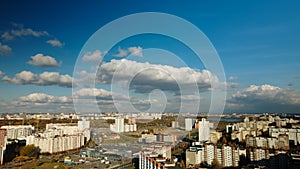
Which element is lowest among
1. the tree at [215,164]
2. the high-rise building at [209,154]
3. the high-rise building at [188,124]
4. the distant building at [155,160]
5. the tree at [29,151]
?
the tree at [29,151]

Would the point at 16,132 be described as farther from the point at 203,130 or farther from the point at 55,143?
the point at 203,130

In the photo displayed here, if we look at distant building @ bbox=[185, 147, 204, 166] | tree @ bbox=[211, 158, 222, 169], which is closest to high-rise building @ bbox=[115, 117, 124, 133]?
distant building @ bbox=[185, 147, 204, 166]

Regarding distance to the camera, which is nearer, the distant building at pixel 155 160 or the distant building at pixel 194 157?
the distant building at pixel 155 160

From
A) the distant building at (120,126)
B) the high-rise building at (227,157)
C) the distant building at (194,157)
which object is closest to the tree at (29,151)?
the distant building at (120,126)

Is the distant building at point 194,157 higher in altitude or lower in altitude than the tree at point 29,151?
higher

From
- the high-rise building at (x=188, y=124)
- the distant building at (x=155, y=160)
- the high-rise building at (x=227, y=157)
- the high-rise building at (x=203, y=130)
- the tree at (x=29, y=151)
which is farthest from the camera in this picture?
the high-rise building at (x=188, y=124)

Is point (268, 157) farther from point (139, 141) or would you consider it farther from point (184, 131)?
point (139, 141)

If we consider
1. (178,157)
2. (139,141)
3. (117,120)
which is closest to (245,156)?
(178,157)

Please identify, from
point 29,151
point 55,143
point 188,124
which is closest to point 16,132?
point 55,143

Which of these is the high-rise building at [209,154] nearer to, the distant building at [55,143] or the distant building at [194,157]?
the distant building at [194,157]

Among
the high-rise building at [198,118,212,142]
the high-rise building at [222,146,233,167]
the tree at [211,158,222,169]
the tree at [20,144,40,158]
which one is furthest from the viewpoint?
the high-rise building at [198,118,212,142]

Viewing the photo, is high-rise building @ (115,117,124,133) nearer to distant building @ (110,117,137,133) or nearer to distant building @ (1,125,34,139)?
distant building @ (110,117,137,133)

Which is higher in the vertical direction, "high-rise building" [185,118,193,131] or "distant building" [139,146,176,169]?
"high-rise building" [185,118,193,131]
